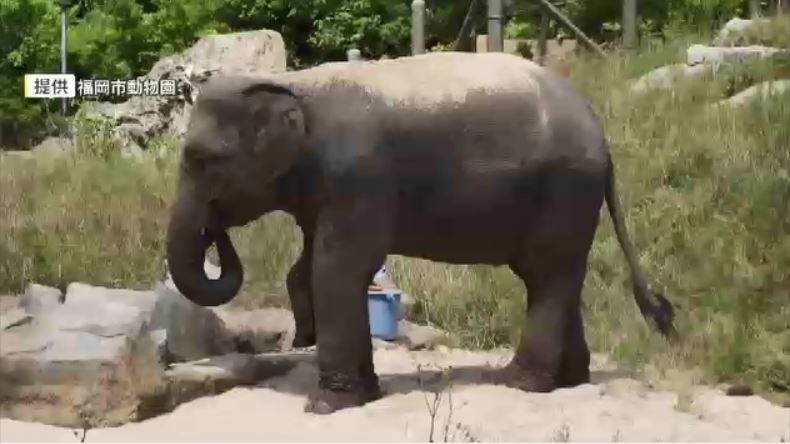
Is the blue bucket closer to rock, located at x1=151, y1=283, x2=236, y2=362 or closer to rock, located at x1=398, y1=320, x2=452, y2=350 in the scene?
rock, located at x1=398, y1=320, x2=452, y2=350

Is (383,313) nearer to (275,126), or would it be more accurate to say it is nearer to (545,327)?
(545,327)

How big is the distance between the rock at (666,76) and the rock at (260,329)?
612 cm

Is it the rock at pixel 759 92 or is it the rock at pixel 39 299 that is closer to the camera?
the rock at pixel 39 299

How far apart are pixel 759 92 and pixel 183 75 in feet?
22.1

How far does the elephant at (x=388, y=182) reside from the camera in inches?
231

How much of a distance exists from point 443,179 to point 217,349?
2.06 meters

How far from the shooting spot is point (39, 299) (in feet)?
22.8

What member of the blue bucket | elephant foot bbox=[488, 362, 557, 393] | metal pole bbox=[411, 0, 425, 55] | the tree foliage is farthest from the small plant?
the tree foliage

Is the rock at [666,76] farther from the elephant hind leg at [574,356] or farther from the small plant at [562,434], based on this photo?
the small plant at [562,434]

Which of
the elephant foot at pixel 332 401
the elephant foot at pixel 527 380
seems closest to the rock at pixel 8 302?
the elephant foot at pixel 332 401

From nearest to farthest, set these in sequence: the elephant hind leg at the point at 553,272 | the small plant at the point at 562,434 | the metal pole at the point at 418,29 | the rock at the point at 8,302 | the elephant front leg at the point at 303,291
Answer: the small plant at the point at 562,434
the elephant hind leg at the point at 553,272
the elephant front leg at the point at 303,291
the rock at the point at 8,302
the metal pole at the point at 418,29

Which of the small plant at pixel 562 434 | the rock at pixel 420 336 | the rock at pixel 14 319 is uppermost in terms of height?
the rock at pixel 14 319

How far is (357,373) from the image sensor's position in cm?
595

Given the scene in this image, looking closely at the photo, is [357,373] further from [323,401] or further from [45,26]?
[45,26]
